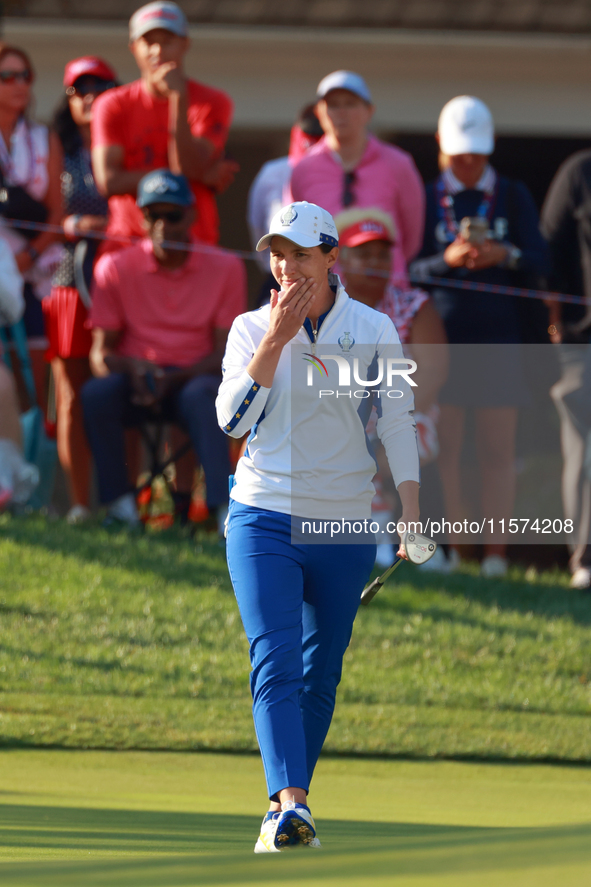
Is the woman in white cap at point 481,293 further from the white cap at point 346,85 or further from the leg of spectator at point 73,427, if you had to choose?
the leg of spectator at point 73,427

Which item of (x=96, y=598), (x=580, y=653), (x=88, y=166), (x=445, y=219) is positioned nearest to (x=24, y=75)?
(x=88, y=166)

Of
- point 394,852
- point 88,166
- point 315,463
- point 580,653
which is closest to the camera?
point 394,852

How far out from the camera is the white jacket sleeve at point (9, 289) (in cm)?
782

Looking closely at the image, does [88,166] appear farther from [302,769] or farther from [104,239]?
[302,769]

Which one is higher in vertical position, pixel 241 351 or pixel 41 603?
pixel 241 351

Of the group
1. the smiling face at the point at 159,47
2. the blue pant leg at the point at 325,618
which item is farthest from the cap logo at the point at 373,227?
the blue pant leg at the point at 325,618

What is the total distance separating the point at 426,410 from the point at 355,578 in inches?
141

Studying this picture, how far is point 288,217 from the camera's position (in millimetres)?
4316

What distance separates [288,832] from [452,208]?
4.67 meters

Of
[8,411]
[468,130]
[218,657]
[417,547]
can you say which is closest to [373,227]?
[468,130]

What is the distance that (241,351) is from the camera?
4.36 metres

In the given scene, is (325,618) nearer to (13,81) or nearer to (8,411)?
(8,411)

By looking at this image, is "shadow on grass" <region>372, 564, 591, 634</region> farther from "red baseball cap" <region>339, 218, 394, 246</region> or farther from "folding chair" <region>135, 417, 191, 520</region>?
"red baseball cap" <region>339, 218, 394, 246</region>

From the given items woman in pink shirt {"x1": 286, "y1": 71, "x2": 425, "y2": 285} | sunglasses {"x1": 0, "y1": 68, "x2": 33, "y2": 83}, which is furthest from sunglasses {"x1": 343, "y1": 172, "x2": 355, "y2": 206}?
sunglasses {"x1": 0, "y1": 68, "x2": 33, "y2": 83}
